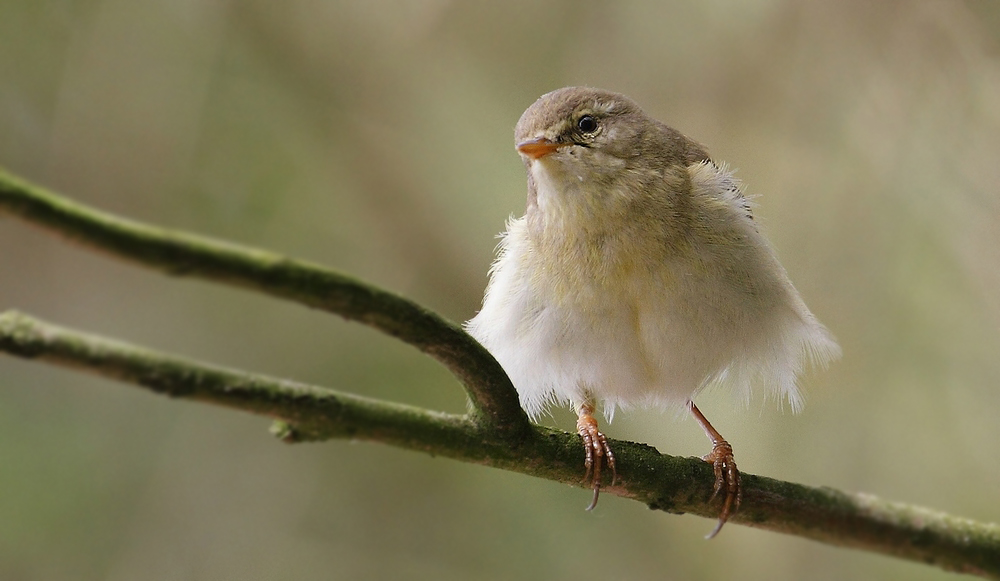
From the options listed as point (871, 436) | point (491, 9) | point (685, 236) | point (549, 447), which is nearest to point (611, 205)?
point (685, 236)

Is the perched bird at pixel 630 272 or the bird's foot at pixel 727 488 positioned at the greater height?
the perched bird at pixel 630 272

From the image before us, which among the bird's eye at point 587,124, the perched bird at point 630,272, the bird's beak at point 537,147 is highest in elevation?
the bird's eye at point 587,124

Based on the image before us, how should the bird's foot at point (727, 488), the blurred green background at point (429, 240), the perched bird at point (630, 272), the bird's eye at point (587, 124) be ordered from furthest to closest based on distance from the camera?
1. the blurred green background at point (429, 240)
2. the bird's eye at point (587, 124)
3. the perched bird at point (630, 272)
4. the bird's foot at point (727, 488)

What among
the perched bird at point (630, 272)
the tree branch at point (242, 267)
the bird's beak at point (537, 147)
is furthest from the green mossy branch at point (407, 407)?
the bird's beak at point (537, 147)

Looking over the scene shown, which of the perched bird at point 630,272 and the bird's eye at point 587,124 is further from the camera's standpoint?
the bird's eye at point 587,124

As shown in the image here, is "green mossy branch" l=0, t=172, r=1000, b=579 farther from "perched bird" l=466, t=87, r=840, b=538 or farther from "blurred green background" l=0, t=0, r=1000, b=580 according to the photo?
"blurred green background" l=0, t=0, r=1000, b=580

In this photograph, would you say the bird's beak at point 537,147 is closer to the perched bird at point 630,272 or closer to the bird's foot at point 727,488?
the perched bird at point 630,272
